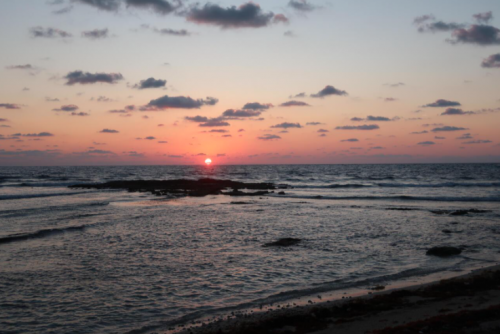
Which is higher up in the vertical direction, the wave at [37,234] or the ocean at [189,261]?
the wave at [37,234]

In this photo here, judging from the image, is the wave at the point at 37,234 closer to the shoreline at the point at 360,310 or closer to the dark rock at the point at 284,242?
the dark rock at the point at 284,242

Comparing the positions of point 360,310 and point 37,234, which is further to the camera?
point 37,234

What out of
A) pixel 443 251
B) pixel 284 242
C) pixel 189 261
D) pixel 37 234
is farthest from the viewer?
pixel 37 234

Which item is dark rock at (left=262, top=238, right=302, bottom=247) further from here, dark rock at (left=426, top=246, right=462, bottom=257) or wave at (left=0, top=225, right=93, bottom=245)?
wave at (left=0, top=225, right=93, bottom=245)

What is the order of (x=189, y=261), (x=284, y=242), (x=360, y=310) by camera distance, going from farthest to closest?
1. (x=284, y=242)
2. (x=189, y=261)
3. (x=360, y=310)

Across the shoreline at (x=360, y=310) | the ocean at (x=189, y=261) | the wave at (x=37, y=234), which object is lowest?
the ocean at (x=189, y=261)

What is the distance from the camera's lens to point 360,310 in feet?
39.2

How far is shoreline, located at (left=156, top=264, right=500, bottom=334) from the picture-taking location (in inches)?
423

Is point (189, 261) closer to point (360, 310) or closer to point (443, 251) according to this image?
point (360, 310)

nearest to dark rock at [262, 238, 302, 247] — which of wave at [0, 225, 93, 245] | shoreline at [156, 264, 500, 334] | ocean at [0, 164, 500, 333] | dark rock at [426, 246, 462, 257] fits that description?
ocean at [0, 164, 500, 333]

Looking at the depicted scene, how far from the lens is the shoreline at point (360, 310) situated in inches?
423

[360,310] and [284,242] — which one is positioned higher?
[360,310]

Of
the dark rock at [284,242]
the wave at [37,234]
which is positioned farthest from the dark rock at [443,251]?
the wave at [37,234]

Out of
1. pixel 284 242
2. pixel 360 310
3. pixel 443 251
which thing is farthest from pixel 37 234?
pixel 443 251
